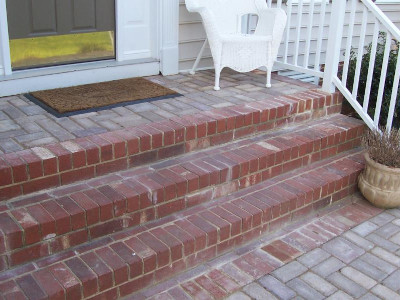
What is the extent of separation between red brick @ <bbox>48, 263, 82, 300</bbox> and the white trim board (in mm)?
1646

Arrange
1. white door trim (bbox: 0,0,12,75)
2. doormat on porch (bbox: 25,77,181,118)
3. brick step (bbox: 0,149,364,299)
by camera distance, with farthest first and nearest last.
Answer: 1. white door trim (bbox: 0,0,12,75)
2. doormat on porch (bbox: 25,77,181,118)
3. brick step (bbox: 0,149,364,299)

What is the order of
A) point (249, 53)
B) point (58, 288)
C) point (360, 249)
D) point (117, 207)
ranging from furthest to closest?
point (249, 53) < point (360, 249) < point (117, 207) < point (58, 288)

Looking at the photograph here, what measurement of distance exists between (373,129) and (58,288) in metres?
2.40

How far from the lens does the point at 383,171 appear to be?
291cm

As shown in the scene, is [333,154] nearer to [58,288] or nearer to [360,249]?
[360,249]

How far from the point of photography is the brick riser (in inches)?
81.7

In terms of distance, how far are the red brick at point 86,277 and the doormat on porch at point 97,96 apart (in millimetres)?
1153

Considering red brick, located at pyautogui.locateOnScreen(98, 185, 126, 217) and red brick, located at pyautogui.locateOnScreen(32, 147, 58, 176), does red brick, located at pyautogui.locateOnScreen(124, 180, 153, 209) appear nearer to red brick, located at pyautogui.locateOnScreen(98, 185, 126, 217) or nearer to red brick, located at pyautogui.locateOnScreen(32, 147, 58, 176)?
red brick, located at pyautogui.locateOnScreen(98, 185, 126, 217)

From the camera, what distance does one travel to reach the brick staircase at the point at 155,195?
2053 millimetres

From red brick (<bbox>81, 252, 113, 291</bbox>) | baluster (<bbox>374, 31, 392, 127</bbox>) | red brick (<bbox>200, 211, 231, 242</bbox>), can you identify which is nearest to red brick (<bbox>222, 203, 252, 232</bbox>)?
red brick (<bbox>200, 211, 231, 242</bbox>)

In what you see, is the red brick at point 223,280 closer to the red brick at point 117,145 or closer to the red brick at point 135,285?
the red brick at point 135,285

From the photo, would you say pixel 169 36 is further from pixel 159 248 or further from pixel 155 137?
pixel 159 248

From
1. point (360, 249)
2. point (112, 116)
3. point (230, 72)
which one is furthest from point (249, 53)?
point (360, 249)

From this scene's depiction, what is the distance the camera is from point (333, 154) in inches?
132
